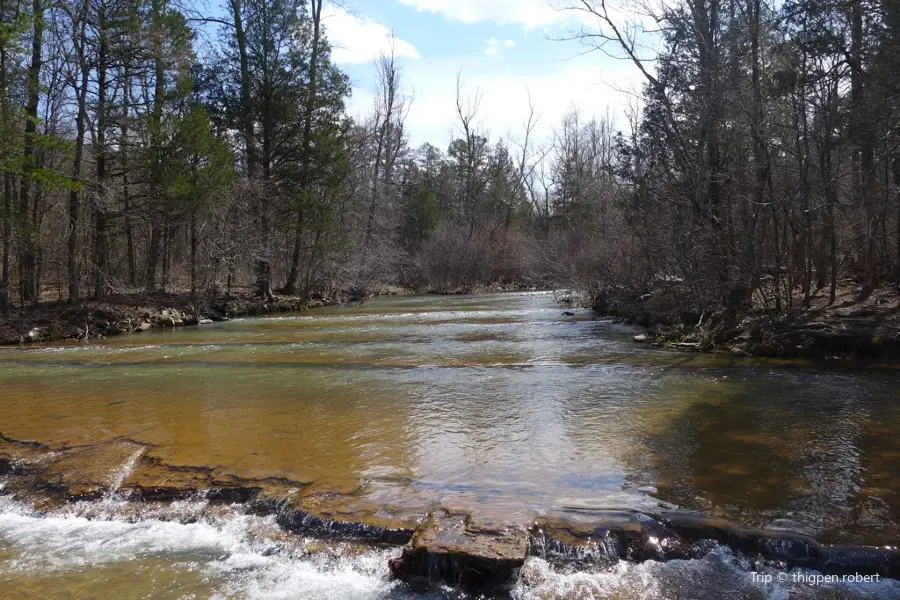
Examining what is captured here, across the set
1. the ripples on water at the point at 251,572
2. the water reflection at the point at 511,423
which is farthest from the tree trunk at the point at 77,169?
the ripples on water at the point at 251,572

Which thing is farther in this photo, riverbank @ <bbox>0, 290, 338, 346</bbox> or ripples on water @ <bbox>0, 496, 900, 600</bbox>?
riverbank @ <bbox>0, 290, 338, 346</bbox>

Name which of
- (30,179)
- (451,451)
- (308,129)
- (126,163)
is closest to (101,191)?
(126,163)

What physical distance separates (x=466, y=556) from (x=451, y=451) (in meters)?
2.08

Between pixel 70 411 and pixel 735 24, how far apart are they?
15094mm

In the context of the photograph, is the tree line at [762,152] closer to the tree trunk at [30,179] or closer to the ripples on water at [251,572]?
the ripples on water at [251,572]

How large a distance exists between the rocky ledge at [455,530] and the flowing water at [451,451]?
120mm

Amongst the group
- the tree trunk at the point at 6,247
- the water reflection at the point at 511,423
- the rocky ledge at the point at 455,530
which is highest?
the tree trunk at the point at 6,247

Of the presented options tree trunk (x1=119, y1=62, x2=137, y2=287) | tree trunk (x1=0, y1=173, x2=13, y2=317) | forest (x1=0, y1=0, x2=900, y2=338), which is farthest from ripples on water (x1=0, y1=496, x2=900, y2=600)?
tree trunk (x1=119, y1=62, x2=137, y2=287)

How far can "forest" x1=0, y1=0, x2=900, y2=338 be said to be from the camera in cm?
1120

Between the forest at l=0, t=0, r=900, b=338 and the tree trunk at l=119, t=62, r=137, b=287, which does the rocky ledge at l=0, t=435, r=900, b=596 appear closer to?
the forest at l=0, t=0, r=900, b=338

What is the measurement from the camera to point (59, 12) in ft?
53.0

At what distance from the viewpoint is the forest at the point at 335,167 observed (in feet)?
36.7

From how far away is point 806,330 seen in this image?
1065cm

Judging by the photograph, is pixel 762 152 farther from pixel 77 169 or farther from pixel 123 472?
pixel 77 169
